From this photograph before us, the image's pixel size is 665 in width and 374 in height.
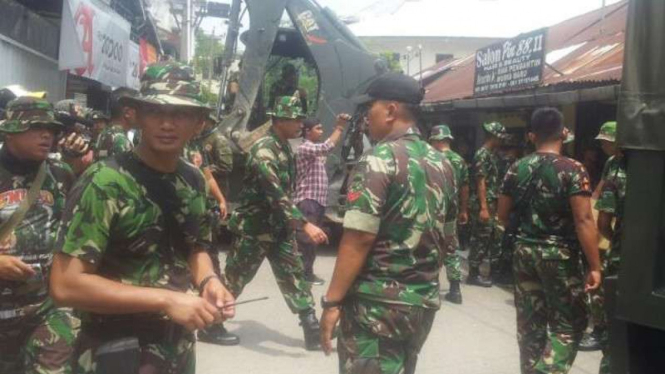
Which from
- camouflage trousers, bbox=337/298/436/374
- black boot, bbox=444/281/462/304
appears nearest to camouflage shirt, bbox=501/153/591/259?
camouflage trousers, bbox=337/298/436/374

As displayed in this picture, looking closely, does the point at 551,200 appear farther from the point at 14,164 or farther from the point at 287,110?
→ the point at 14,164

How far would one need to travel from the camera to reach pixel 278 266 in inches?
225

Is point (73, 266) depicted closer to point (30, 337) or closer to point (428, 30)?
point (30, 337)

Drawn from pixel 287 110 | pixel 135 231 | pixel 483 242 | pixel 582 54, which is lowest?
pixel 483 242

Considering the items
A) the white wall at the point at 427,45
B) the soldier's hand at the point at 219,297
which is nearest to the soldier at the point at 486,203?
the soldier's hand at the point at 219,297

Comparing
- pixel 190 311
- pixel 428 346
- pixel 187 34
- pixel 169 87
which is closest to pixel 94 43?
pixel 428 346

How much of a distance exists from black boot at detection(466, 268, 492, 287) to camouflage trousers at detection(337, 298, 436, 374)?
548 cm

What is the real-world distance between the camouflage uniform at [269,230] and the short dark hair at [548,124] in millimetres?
1863

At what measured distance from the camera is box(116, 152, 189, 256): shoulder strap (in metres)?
2.43

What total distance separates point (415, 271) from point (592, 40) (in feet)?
33.0

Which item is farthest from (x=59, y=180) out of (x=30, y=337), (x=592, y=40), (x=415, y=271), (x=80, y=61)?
(x=592, y=40)

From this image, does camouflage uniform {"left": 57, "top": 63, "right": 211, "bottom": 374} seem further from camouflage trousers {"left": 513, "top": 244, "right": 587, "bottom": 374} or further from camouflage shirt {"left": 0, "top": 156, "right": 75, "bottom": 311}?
camouflage trousers {"left": 513, "top": 244, "right": 587, "bottom": 374}

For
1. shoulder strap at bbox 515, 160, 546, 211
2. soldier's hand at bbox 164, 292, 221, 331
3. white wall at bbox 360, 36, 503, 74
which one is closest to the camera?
soldier's hand at bbox 164, 292, 221, 331

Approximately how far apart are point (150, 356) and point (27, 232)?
1.33 m
